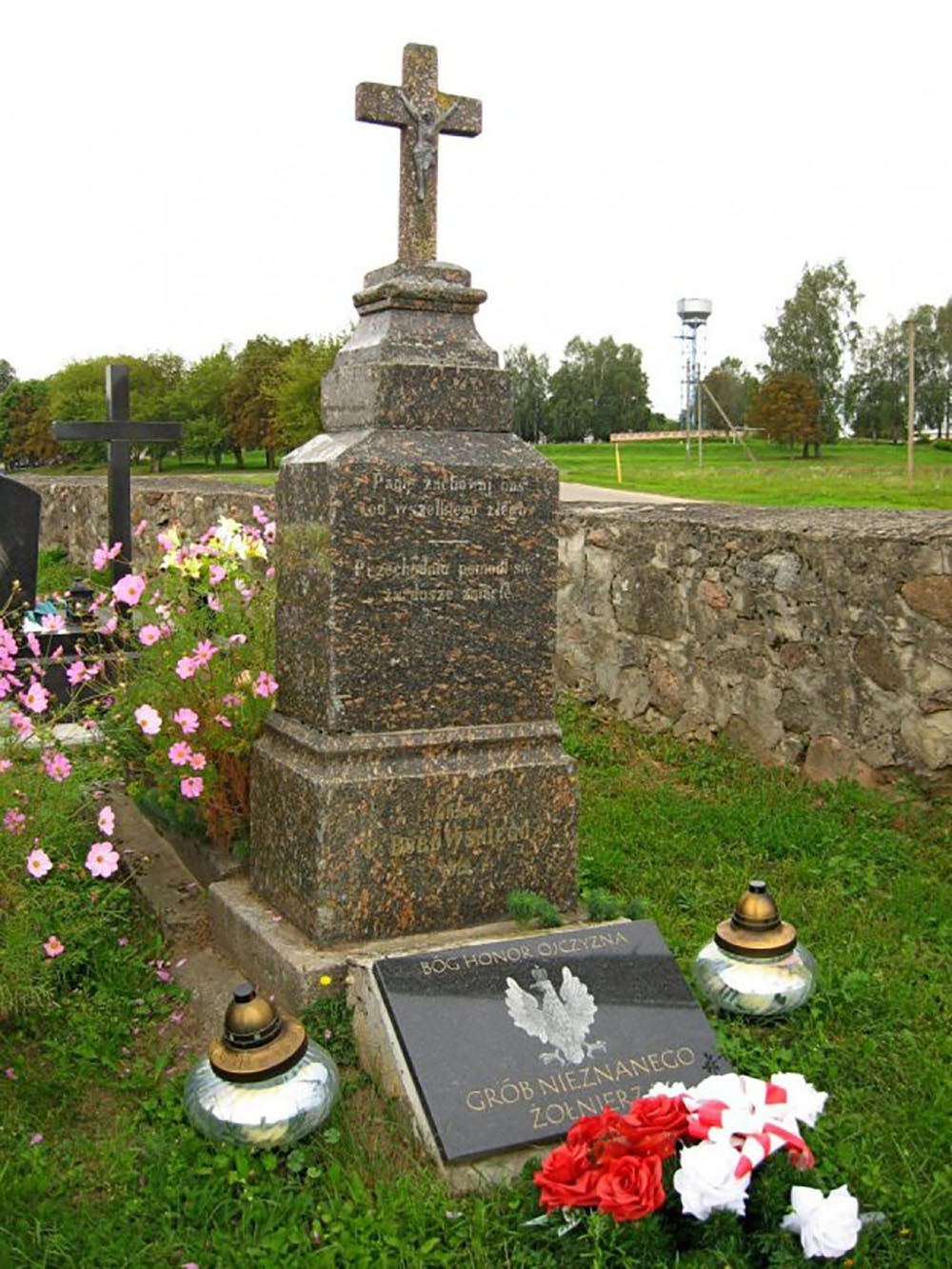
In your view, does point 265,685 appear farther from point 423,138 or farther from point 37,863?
point 423,138

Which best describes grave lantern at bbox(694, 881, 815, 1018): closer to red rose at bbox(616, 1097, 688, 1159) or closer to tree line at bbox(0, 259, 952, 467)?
red rose at bbox(616, 1097, 688, 1159)

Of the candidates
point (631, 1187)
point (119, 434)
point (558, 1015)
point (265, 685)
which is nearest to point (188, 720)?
point (265, 685)

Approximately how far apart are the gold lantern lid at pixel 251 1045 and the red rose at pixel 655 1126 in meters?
0.80

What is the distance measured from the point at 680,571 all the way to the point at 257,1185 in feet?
13.9

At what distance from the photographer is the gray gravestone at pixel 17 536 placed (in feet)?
25.5

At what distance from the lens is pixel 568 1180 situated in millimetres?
2580

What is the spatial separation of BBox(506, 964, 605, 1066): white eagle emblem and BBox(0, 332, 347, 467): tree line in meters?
24.4

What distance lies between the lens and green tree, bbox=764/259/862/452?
4794 cm

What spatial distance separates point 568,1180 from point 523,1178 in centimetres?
33

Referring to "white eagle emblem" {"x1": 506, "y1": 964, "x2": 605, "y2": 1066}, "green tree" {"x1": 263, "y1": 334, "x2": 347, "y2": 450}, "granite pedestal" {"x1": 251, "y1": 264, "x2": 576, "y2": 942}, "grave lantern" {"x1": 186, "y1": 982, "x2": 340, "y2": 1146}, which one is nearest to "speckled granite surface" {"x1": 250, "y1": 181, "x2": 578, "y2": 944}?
"granite pedestal" {"x1": 251, "y1": 264, "x2": 576, "y2": 942}

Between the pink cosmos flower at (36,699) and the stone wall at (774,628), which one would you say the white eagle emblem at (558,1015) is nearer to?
the pink cosmos flower at (36,699)

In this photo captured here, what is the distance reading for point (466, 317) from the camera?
397 cm

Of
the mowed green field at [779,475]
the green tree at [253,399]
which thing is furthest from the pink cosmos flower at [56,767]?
the green tree at [253,399]

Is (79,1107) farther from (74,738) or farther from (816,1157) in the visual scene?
(74,738)
